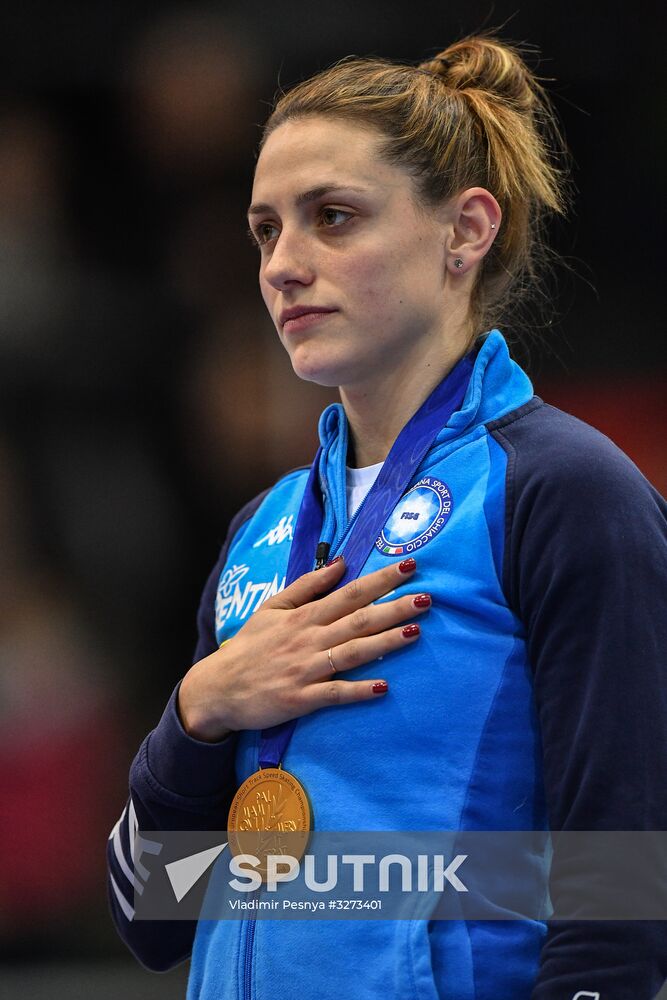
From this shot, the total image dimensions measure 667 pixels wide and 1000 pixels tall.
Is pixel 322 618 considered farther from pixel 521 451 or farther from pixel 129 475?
pixel 129 475

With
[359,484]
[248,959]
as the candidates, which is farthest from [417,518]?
[248,959]

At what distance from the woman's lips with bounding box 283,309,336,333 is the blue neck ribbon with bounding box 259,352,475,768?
0.54 feet

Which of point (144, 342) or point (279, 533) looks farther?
point (144, 342)

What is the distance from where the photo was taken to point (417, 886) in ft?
4.00

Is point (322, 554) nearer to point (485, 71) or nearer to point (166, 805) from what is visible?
point (166, 805)

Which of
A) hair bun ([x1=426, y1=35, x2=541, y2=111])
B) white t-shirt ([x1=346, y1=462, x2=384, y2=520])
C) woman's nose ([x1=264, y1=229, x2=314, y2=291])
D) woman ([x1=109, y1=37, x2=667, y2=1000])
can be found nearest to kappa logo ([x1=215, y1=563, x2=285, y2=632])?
woman ([x1=109, y1=37, x2=667, y2=1000])

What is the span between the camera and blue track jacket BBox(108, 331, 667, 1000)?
45.4 inches

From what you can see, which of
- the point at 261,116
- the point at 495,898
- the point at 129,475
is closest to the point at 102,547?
the point at 129,475

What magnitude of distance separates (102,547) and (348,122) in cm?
186

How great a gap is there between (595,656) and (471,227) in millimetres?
621

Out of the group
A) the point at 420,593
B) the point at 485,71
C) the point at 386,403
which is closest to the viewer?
the point at 420,593

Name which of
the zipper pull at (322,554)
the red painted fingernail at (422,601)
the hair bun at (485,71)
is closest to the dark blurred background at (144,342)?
the hair bun at (485,71)

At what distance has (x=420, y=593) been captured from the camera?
50.3 inches

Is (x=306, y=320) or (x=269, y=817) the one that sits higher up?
(x=306, y=320)
